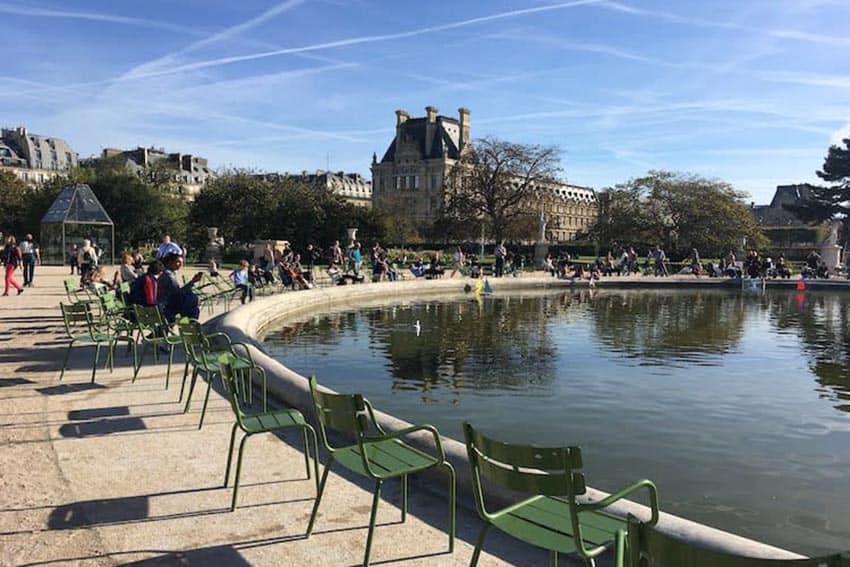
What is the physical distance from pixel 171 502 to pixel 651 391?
20.9 ft

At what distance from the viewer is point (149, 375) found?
26.2 feet

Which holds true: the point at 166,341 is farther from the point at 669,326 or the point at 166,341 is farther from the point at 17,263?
the point at 17,263

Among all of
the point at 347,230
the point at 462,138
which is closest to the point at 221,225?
the point at 347,230

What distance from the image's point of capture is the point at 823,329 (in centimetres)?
1566

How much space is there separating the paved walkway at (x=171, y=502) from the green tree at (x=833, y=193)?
204ft

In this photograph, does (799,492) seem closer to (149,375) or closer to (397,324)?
(149,375)

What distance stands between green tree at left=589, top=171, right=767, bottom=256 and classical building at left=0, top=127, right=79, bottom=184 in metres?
79.2

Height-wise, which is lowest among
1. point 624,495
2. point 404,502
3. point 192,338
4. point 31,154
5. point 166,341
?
point 404,502

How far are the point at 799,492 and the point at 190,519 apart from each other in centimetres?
451

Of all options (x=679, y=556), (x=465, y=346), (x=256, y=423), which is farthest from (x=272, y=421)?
(x=465, y=346)

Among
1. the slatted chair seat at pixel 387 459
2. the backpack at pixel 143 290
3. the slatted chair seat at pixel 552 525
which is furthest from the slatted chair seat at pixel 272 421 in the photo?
the backpack at pixel 143 290

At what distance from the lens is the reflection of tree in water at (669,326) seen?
1200 centimetres

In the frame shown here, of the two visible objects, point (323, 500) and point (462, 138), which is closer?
point (323, 500)

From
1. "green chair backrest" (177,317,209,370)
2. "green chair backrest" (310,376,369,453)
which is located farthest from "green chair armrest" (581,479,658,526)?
"green chair backrest" (177,317,209,370)
